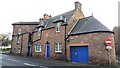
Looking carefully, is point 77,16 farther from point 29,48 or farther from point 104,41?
point 29,48

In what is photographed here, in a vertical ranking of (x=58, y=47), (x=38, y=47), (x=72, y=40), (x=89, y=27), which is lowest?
(x=38, y=47)

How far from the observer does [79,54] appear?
22.5 metres

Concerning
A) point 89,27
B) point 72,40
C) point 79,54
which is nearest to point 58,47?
point 72,40

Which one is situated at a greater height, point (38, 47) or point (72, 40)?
point (72, 40)

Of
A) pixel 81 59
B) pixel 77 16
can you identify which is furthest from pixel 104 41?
pixel 77 16

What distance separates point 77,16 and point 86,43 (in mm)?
7556

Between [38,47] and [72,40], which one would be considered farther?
[38,47]

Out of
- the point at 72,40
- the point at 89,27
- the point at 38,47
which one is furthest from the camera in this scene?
the point at 38,47

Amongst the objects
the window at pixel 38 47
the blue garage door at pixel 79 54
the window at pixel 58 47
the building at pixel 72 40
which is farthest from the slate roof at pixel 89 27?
the window at pixel 38 47

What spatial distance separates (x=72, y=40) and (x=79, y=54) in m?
2.23

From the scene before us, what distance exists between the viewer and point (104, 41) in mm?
20141

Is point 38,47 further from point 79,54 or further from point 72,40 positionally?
point 79,54

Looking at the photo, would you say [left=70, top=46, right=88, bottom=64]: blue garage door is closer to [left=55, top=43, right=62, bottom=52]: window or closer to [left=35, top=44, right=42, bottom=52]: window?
[left=55, top=43, right=62, bottom=52]: window

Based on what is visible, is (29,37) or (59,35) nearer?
(59,35)
